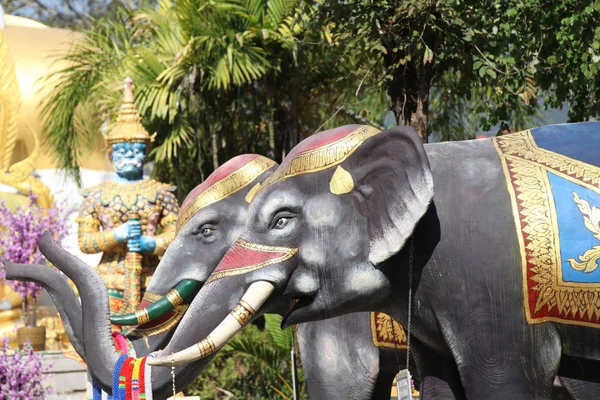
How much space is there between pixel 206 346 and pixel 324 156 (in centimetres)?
82

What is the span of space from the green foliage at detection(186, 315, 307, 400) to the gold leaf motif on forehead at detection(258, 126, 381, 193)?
4970 mm

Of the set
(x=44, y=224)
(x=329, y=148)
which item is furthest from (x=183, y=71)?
(x=329, y=148)

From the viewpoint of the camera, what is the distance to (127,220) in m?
7.69

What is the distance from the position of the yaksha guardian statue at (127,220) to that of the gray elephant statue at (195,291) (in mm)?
1722

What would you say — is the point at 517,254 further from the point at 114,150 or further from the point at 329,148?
the point at 114,150

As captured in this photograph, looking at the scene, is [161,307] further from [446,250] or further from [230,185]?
[446,250]

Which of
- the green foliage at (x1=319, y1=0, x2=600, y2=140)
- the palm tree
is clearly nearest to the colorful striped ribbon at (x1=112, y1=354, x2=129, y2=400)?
the green foliage at (x1=319, y1=0, x2=600, y2=140)

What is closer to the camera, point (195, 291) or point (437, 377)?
point (437, 377)

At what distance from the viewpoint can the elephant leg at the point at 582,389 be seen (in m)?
4.29

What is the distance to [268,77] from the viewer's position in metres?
10.9

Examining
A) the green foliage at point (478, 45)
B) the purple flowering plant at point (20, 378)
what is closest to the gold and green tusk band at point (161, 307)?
the green foliage at point (478, 45)

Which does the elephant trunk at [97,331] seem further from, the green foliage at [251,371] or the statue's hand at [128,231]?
the green foliage at [251,371]

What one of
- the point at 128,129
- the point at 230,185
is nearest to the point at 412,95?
the point at 128,129

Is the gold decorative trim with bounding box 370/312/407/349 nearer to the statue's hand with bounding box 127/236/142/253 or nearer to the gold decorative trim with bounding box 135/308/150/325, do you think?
the gold decorative trim with bounding box 135/308/150/325
